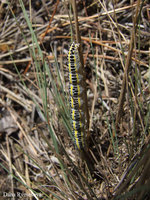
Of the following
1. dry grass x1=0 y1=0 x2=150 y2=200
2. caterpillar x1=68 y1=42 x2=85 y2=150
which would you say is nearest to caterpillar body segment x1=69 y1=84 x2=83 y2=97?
caterpillar x1=68 y1=42 x2=85 y2=150

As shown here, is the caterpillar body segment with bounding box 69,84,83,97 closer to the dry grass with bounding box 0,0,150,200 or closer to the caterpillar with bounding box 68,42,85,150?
the caterpillar with bounding box 68,42,85,150

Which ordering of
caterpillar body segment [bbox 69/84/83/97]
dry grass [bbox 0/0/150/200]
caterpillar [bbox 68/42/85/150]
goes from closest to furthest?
caterpillar [bbox 68/42/85/150] → caterpillar body segment [bbox 69/84/83/97] → dry grass [bbox 0/0/150/200]

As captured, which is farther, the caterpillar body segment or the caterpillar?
the caterpillar body segment

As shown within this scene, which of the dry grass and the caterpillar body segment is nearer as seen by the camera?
the caterpillar body segment

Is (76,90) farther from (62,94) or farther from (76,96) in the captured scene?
(62,94)

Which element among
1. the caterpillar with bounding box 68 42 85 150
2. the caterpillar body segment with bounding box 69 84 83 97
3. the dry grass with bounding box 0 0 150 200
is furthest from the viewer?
the dry grass with bounding box 0 0 150 200

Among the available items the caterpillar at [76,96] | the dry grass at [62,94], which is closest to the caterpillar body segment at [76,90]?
the caterpillar at [76,96]

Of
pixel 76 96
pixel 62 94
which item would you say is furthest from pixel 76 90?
pixel 62 94

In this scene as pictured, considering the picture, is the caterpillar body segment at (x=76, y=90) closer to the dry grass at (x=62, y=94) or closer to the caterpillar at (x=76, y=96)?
the caterpillar at (x=76, y=96)
